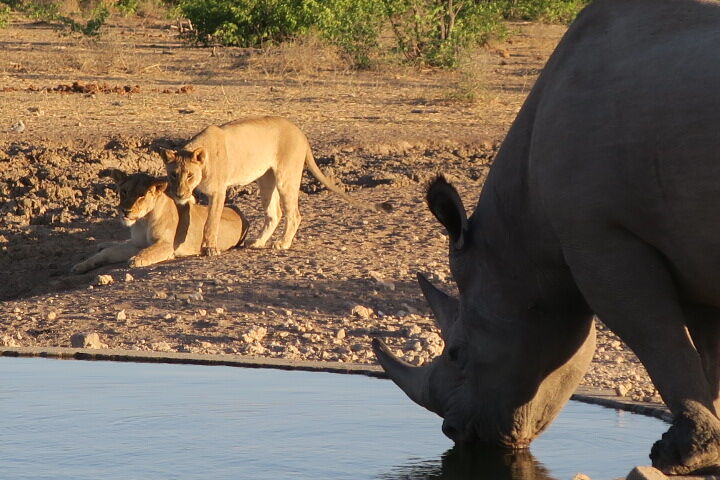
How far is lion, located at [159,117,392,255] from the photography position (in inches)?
458

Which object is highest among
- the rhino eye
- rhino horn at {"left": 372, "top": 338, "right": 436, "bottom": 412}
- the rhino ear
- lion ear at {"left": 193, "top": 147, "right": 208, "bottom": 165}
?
the rhino ear

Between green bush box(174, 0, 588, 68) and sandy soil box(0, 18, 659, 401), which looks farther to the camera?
green bush box(174, 0, 588, 68)

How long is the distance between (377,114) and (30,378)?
1178cm

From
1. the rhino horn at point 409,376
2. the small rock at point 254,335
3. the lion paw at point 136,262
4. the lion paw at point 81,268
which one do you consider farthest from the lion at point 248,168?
the rhino horn at point 409,376

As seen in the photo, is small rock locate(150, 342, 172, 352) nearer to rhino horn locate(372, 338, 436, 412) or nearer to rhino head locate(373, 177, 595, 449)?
rhino horn locate(372, 338, 436, 412)

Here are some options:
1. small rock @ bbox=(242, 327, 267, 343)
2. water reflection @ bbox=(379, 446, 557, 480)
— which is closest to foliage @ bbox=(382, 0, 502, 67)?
small rock @ bbox=(242, 327, 267, 343)

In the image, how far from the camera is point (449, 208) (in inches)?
198

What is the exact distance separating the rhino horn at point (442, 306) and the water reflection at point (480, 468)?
45cm

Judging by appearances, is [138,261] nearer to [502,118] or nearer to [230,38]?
[502,118]

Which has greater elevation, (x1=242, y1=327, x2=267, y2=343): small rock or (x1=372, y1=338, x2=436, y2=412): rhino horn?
(x1=372, y1=338, x2=436, y2=412): rhino horn

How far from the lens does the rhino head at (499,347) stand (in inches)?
192

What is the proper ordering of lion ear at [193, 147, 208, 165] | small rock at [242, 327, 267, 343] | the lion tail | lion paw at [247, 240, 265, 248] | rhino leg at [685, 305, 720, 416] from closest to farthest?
rhino leg at [685, 305, 720, 416]
small rock at [242, 327, 267, 343]
lion ear at [193, 147, 208, 165]
lion paw at [247, 240, 265, 248]
the lion tail

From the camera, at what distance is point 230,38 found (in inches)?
1019

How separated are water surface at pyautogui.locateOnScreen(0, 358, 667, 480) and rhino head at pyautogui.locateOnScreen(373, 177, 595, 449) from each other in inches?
7.3
